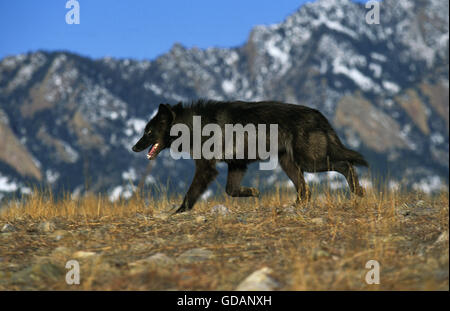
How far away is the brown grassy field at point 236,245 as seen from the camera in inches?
163

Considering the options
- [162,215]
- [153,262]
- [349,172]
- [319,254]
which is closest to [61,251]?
[153,262]

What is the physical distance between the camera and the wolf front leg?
793cm

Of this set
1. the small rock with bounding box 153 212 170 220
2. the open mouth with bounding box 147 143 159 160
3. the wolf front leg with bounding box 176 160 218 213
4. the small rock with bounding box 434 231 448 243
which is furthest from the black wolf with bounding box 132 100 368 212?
the small rock with bounding box 434 231 448 243

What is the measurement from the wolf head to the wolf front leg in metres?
0.92

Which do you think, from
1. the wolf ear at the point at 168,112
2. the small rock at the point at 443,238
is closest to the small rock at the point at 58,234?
the wolf ear at the point at 168,112

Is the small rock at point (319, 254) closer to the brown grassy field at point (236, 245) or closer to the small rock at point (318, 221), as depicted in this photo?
the brown grassy field at point (236, 245)

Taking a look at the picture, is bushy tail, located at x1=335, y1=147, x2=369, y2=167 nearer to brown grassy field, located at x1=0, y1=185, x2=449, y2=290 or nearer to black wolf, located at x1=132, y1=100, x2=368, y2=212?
black wolf, located at x1=132, y1=100, x2=368, y2=212

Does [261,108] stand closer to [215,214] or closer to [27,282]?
[215,214]

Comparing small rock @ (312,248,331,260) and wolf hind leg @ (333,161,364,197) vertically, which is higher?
wolf hind leg @ (333,161,364,197)

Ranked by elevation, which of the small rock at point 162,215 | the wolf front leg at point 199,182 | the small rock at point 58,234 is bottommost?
the small rock at point 58,234

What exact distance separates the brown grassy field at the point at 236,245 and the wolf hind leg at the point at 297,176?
6.6 inches
